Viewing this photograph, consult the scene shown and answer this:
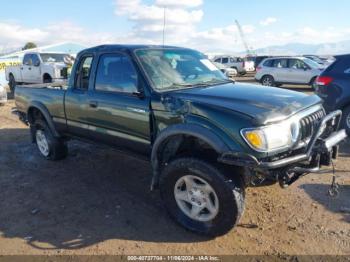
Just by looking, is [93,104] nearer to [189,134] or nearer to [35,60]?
[189,134]

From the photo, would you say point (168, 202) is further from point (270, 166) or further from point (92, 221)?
point (270, 166)

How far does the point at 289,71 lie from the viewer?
16922 millimetres

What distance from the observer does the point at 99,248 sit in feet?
11.5

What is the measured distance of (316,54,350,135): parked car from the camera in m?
6.75

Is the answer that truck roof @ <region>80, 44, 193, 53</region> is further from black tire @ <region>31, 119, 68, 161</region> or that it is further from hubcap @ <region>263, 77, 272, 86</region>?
hubcap @ <region>263, 77, 272, 86</region>

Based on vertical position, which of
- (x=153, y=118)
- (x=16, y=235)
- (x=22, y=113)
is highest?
(x=153, y=118)

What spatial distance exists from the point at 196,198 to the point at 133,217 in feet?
2.78

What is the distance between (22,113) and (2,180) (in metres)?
1.76

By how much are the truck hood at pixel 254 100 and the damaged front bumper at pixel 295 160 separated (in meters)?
0.34

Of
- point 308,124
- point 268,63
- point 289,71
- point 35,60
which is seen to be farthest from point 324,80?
point 35,60

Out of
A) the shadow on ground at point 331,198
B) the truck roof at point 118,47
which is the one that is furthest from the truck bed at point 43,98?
the shadow on ground at point 331,198

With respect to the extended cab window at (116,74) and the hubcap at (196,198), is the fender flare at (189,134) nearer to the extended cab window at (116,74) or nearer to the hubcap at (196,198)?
the hubcap at (196,198)

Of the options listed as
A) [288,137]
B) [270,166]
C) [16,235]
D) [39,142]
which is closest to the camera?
[270,166]

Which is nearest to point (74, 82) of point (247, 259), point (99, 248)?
point (99, 248)
